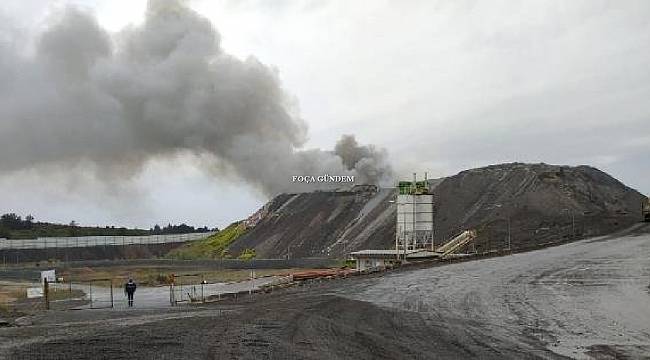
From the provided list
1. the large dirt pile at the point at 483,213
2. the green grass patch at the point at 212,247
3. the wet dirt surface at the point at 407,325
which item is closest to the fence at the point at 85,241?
the green grass patch at the point at 212,247

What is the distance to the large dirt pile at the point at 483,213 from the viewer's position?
52.6 metres

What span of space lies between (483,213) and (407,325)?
45.3 meters

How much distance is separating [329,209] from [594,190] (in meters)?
29.1

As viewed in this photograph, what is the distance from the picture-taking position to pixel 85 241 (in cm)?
9588

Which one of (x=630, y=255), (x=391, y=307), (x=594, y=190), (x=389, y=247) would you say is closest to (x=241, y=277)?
(x=389, y=247)

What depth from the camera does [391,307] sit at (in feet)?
65.8

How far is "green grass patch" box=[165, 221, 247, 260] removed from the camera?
8262 centimetres

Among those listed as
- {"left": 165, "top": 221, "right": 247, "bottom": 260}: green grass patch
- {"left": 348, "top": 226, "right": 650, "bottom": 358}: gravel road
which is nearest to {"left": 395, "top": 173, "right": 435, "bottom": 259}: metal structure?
{"left": 348, "top": 226, "right": 650, "bottom": 358}: gravel road

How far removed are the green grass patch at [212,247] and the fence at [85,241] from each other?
6.06 metres

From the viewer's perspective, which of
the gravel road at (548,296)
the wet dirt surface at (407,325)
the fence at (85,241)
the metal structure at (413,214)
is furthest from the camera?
the fence at (85,241)

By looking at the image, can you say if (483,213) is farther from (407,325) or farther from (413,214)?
(407,325)

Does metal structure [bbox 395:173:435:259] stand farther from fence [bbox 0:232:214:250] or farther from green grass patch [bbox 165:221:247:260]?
fence [bbox 0:232:214:250]

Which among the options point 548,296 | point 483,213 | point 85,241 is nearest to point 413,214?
point 483,213

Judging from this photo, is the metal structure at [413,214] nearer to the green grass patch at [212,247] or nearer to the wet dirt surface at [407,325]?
the wet dirt surface at [407,325]
